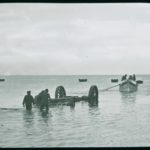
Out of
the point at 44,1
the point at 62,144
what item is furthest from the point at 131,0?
the point at 62,144

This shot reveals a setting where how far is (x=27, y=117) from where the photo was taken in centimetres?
1577

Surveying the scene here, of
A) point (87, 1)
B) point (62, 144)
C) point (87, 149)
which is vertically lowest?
point (62, 144)

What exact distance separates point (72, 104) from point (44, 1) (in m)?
16.2

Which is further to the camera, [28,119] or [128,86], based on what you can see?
[128,86]

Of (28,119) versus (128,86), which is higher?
(128,86)

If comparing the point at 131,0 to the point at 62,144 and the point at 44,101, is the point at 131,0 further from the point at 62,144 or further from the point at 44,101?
the point at 44,101

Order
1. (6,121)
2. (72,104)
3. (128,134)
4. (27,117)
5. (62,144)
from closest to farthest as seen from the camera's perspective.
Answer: (62,144)
(128,134)
(6,121)
(27,117)
(72,104)

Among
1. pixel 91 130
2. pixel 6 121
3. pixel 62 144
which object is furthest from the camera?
pixel 6 121

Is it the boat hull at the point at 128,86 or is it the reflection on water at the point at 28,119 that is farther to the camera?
the boat hull at the point at 128,86

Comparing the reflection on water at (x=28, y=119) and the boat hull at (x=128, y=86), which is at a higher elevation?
the boat hull at (x=128, y=86)

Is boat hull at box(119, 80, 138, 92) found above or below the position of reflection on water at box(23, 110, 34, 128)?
above

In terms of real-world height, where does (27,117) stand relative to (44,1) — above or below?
below

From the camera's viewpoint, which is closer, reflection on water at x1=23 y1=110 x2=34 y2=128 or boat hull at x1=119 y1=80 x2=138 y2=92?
reflection on water at x1=23 y1=110 x2=34 y2=128

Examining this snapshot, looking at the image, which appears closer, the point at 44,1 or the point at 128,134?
the point at 44,1
